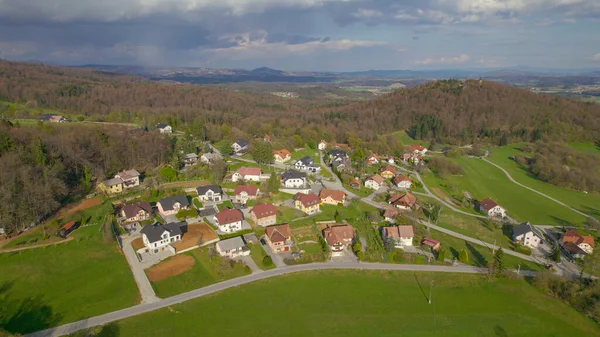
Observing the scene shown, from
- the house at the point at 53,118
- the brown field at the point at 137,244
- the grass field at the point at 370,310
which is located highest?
the house at the point at 53,118

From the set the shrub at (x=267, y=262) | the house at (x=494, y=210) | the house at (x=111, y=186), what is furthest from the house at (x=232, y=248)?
the house at (x=494, y=210)

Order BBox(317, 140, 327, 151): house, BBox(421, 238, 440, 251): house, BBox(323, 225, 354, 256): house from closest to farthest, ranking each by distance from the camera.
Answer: BBox(323, 225, 354, 256): house, BBox(421, 238, 440, 251): house, BBox(317, 140, 327, 151): house

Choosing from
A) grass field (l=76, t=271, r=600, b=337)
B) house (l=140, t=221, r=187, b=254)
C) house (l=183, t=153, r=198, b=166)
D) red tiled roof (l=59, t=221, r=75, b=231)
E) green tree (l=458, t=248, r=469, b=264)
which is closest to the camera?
grass field (l=76, t=271, r=600, b=337)

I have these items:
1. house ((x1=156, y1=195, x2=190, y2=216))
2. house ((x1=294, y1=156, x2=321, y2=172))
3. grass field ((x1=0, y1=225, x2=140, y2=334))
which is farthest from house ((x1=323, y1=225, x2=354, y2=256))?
house ((x1=294, y1=156, x2=321, y2=172))

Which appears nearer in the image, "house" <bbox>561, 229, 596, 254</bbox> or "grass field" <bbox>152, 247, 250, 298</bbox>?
"grass field" <bbox>152, 247, 250, 298</bbox>

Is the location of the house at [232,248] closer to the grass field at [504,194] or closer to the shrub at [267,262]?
the shrub at [267,262]

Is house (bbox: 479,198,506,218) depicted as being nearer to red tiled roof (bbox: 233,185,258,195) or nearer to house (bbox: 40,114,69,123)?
red tiled roof (bbox: 233,185,258,195)

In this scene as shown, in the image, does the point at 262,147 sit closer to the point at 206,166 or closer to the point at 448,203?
the point at 206,166
